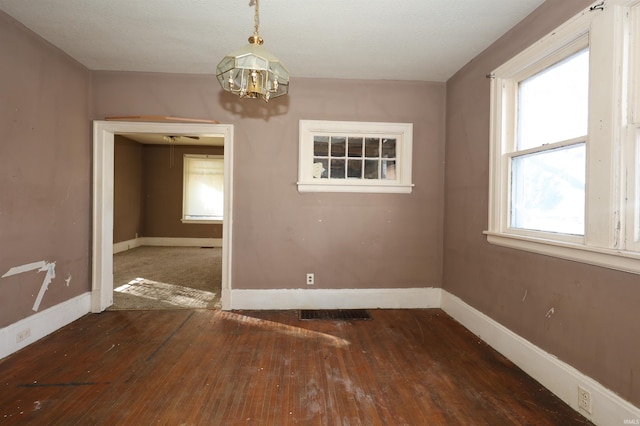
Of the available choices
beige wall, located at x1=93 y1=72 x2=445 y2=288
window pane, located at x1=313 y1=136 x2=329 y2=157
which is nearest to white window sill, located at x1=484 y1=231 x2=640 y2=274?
beige wall, located at x1=93 y1=72 x2=445 y2=288

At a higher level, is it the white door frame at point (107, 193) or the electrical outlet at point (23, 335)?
the white door frame at point (107, 193)

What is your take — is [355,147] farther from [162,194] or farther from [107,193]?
[162,194]

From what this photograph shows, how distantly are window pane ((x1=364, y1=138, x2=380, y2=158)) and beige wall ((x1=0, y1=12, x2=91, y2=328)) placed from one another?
3042 mm

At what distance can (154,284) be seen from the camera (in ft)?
14.5

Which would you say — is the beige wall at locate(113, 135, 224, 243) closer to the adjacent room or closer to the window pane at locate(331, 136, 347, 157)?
the adjacent room

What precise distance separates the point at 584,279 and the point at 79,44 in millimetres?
4336

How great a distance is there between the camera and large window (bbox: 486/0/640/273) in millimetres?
1637

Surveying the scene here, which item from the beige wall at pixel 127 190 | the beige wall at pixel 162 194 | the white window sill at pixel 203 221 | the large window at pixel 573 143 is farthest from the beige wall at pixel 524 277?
the beige wall at pixel 127 190

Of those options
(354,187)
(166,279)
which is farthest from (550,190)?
(166,279)

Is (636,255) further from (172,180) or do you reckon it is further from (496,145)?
(172,180)

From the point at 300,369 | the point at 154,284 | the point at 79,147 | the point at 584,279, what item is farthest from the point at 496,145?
the point at 154,284

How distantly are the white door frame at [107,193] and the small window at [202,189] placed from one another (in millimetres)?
4576

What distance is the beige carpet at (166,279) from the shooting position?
3.68m

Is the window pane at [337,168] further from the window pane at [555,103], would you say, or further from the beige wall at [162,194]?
the beige wall at [162,194]
